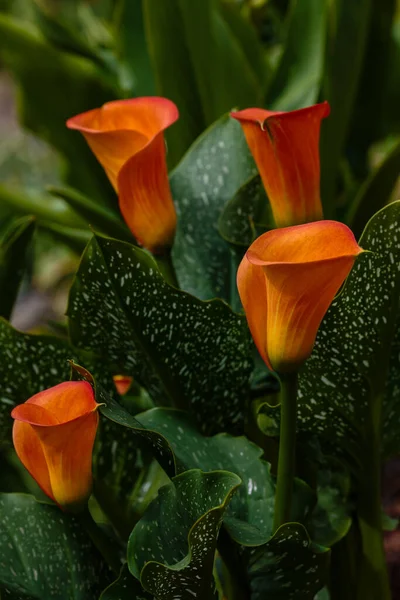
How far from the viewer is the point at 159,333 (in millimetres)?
495

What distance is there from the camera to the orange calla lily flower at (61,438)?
1.28 feet

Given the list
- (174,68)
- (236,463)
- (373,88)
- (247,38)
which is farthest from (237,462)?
(373,88)

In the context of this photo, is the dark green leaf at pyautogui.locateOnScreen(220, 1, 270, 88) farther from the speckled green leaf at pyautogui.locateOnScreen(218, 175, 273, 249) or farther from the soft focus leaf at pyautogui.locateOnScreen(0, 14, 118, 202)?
the speckled green leaf at pyautogui.locateOnScreen(218, 175, 273, 249)

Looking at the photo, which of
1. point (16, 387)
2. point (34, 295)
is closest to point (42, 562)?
point (16, 387)

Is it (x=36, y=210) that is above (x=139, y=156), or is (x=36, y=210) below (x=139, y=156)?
below

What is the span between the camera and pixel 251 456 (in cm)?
49

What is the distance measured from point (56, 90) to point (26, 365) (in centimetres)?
56

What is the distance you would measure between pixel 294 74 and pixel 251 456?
18.7 inches

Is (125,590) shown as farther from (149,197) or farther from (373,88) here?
(373,88)

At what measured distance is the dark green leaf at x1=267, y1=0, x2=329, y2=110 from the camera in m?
0.82

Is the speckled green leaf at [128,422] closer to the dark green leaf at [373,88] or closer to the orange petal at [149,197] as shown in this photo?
the orange petal at [149,197]

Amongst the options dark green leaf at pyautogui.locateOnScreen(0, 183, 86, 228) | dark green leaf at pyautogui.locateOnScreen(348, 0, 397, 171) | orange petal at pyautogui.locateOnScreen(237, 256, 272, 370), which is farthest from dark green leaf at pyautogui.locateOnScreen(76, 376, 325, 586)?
dark green leaf at pyautogui.locateOnScreen(348, 0, 397, 171)

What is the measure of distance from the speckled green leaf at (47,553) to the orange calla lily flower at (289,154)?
0.22m

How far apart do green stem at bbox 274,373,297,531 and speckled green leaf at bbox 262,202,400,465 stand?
59 millimetres
